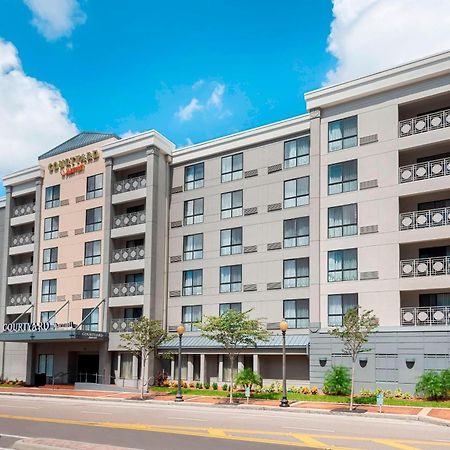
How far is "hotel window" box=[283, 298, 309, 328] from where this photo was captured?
38.8 metres

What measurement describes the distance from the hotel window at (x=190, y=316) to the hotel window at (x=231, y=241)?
4.32 meters

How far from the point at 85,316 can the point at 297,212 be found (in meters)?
17.8

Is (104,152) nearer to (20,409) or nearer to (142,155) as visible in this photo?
(142,155)

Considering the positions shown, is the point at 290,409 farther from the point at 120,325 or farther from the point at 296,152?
the point at 120,325

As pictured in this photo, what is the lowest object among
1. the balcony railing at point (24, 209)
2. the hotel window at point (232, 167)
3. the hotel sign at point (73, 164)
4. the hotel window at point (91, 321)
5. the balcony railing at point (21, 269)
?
the hotel window at point (91, 321)

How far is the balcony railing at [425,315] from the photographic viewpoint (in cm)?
3266

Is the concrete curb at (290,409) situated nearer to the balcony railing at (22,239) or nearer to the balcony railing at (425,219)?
the balcony railing at (425,219)

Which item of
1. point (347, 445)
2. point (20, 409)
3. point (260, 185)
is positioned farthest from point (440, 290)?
point (20, 409)

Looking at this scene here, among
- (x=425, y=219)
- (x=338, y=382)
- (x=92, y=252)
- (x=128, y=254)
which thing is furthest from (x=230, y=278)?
(x=425, y=219)

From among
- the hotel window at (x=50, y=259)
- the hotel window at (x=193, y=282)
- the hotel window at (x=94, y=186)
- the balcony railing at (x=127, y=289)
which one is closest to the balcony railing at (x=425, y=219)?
the hotel window at (x=193, y=282)

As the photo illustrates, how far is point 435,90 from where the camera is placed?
34.3 meters

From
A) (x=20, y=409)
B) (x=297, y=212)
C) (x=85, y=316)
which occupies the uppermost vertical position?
(x=297, y=212)

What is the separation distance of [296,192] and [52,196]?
69.6 feet

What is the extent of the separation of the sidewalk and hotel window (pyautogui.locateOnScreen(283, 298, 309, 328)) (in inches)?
254
